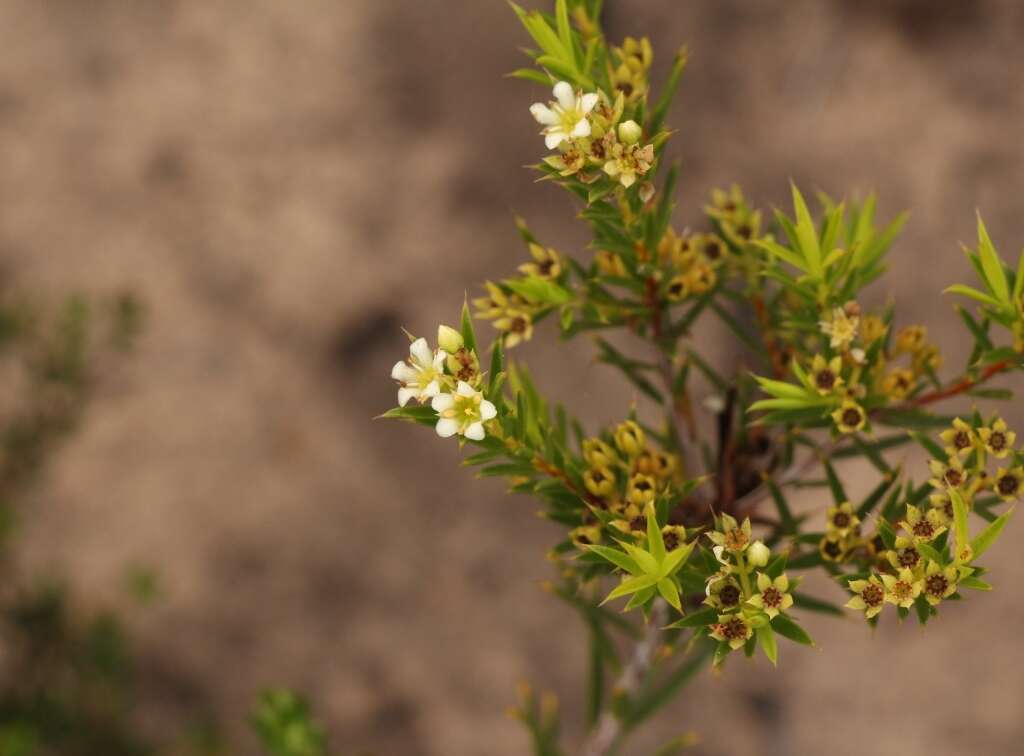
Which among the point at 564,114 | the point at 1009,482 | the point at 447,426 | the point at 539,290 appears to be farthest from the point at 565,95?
the point at 1009,482

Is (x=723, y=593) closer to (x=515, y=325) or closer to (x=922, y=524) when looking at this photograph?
(x=922, y=524)

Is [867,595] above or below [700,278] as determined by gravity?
below

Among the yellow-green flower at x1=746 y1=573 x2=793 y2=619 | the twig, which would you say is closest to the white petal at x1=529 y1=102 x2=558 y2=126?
the yellow-green flower at x1=746 y1=573 x2=793 y2=619

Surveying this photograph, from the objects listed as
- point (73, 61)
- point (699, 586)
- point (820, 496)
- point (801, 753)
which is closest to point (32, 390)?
point (73, 61)

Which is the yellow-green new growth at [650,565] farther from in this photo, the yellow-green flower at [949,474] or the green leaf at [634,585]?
the yellow-green flower at [949,474]

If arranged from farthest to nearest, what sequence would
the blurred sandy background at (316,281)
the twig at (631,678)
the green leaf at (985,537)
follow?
the blurred sandy background at (316,281), the twig at (631,678), the green leaf at (985,537)

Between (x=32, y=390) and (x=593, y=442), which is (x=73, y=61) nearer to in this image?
(x=32, y=390)

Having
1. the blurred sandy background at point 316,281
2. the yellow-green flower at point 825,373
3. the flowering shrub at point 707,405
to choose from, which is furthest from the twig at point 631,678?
the blurred sandy background at point 316,281
